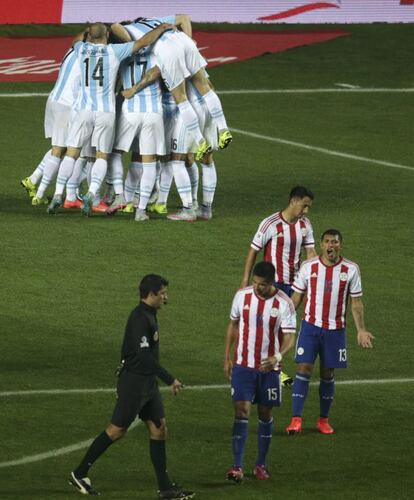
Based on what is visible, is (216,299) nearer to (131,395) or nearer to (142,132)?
(142,132)

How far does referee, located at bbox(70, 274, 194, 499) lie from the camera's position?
12898 millimetres

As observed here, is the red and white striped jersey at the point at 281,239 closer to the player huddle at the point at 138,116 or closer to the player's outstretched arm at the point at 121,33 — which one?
the player huddle at the point at 138,116

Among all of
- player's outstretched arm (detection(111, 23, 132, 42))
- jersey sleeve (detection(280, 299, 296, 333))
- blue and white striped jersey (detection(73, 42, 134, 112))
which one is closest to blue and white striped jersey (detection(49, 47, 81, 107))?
blue and white striped jersey (detection(73, 42, 134, 112))

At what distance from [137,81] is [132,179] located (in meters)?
1.44

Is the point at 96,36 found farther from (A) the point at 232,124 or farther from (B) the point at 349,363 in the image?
(A) the point at 232,124

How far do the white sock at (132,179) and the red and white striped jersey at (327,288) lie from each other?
27.0 ft

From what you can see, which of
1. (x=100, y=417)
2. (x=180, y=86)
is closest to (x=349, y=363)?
(x=100, y=417)

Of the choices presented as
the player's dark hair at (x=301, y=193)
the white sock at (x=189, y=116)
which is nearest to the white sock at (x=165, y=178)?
the white sock at (x=189, y=116)

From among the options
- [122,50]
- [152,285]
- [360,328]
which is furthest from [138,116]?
[152,285]

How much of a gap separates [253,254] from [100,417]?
6.67ft

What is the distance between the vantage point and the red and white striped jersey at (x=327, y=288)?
15219 mm

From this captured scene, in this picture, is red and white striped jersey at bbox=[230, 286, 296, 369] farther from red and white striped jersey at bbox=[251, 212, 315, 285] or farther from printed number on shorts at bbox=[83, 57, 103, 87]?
printed number on shorts at bbox=[83, 57, 103, 87]

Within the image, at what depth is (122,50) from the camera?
22.4 m

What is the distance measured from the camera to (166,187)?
2347 cm
